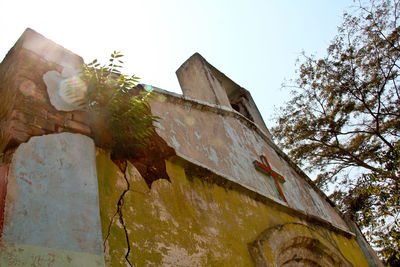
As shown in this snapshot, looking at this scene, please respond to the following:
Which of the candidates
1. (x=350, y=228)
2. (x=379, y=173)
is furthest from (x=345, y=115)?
(x=350, y=228)

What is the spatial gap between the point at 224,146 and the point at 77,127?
257cm

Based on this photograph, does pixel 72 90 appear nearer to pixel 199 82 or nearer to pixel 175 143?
pixel 175 143

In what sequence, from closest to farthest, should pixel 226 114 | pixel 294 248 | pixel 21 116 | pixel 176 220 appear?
pixel 21 116
pixel 176 220
pixel 294 248
pixel 226 114

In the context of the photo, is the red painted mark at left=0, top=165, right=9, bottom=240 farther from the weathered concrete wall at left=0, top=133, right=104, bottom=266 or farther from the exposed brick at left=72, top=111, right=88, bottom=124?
the exposed brick at left=72, top=111, right=88, bottom=124

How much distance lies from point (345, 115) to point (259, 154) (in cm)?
710

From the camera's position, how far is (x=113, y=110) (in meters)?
2.70

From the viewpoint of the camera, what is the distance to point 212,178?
3785 millimetres

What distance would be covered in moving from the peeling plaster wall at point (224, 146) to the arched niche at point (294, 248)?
47 centimetres

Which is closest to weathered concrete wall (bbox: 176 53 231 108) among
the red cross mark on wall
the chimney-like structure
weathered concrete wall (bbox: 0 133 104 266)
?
the chimney-like structure

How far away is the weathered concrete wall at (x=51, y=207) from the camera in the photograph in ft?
5.57

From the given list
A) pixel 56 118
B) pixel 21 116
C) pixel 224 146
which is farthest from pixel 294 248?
pixel 21 116

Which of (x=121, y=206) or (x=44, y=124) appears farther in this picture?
(x=121, y=206)

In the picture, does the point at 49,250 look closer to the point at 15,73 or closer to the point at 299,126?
the point at 15,73

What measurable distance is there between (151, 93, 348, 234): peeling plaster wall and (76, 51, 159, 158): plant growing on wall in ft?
2.48
